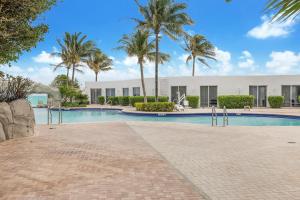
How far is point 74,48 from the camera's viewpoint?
1430 inches

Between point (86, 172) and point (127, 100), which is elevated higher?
point (127, 100)

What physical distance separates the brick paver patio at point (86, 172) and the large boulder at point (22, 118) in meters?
0.80

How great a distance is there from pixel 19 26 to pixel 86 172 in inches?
147

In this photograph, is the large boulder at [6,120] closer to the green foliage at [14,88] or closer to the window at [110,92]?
the green foliage at [14,88]

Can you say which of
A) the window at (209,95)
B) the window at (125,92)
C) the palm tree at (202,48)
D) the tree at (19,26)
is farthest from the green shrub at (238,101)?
the tree at (19,26)

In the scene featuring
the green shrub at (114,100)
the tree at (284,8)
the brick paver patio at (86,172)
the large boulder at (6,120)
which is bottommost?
the brick paver patio at (86,172)

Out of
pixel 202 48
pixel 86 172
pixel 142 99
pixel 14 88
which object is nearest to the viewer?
pixel 86 172

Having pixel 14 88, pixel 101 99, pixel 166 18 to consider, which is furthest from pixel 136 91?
pixel 14 88

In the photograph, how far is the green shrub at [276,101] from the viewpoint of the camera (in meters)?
27.2

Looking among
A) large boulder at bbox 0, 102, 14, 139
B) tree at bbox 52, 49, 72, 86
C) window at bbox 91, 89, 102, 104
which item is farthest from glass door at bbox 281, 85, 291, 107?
large boulder at bbox 0, 102, 14, 139

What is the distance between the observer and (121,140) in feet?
32.4

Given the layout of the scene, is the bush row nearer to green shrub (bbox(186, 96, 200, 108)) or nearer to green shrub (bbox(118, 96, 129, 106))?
green shrub (bbox(118, 96, 129, 106))

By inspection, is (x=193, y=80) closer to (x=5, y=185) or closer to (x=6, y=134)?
(x=6, y=134)

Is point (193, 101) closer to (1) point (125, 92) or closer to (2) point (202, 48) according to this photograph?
(1) point (125, 92)
